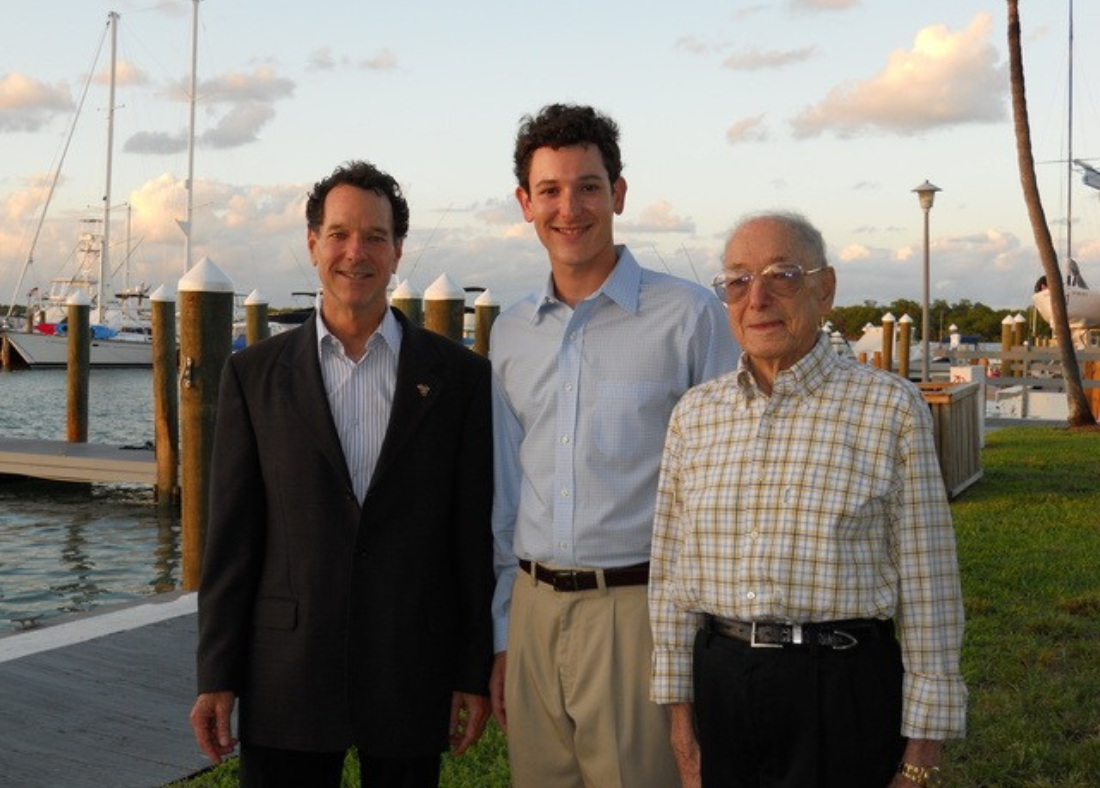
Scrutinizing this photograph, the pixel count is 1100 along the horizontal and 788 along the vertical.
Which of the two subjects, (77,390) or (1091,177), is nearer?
(77,390)

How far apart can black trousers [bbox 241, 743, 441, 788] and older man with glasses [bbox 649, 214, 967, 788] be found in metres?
0.81

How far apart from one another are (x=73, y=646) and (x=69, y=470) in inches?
429

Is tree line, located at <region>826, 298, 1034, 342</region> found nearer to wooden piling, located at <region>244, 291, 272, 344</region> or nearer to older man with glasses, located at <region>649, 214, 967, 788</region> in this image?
wooden piling, located at <region>244, 291, 272, 344</region>

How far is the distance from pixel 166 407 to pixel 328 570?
12530 millimetres

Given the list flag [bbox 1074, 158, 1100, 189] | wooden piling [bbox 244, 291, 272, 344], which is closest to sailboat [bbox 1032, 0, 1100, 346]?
flag [bbox 1074, 158, 1100, 189]

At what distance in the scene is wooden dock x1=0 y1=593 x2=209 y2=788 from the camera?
15.2 ft

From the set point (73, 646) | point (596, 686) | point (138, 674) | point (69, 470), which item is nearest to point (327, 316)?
point (596, 686)

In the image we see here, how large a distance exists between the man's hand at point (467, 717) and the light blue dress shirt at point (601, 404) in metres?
0.15

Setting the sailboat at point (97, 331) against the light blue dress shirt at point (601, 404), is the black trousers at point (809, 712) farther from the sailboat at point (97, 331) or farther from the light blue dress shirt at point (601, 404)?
the sailboat at point (97, 331)

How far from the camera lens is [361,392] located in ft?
10.2

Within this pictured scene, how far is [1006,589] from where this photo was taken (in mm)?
7797

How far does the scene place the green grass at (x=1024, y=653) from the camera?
4703mm

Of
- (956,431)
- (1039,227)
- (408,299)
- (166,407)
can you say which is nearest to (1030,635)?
(956,431)

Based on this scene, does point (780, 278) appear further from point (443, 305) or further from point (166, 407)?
point (166, 407)
